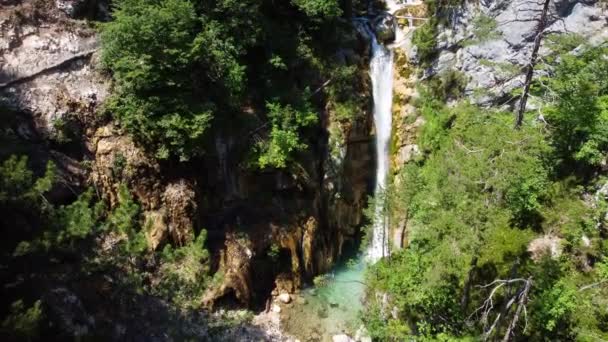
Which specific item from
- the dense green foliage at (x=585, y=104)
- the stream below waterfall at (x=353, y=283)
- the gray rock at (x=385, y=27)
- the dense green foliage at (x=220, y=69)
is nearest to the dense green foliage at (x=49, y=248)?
the dense green foliage at (x=220, y=69)

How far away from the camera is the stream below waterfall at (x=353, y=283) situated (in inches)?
682

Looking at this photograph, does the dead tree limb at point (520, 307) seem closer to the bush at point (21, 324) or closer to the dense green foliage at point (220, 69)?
the dense green foliage at point (220, 69)

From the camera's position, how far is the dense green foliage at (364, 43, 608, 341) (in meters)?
11.3

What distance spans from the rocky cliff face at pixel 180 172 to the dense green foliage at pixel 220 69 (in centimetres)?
94

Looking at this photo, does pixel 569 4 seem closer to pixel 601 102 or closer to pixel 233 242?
pixel 601 102

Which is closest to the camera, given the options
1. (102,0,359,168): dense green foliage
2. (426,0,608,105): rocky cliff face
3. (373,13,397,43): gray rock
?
(102,0,359,168): dense green foliage

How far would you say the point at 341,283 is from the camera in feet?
64.4

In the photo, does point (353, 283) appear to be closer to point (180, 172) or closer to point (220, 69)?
point (180, 172)

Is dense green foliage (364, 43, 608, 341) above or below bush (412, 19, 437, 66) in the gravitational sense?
below

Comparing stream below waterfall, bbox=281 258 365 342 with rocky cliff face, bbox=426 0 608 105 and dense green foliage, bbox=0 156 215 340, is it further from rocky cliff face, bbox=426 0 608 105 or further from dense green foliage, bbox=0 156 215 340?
rocky cliff face, bbox=426 0 608 105

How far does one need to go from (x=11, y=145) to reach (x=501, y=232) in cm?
1519

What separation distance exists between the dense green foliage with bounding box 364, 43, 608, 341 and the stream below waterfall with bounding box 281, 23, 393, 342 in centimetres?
243

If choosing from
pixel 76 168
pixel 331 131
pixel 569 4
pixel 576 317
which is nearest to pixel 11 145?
pixel 76 168

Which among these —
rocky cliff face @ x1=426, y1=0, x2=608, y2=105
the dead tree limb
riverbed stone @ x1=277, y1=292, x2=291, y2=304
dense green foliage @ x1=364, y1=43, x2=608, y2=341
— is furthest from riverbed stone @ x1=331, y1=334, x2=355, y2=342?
rocky cliff face @ x1=426, y1=0, x2=608, y2=105
